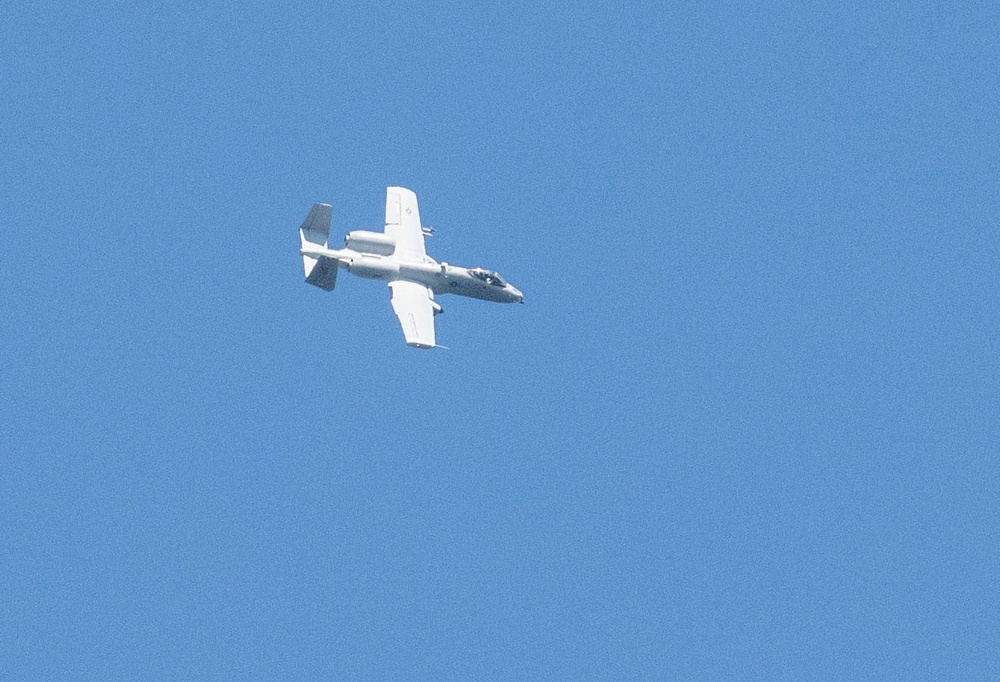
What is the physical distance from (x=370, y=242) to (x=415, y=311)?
6612 millimetres

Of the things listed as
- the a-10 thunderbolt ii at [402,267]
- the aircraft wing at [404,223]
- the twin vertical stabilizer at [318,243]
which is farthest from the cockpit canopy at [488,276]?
the twin vertical stabilizer at [318,243]

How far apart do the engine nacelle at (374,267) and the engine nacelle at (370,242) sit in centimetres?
61

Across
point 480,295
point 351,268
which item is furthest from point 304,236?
point 480,295

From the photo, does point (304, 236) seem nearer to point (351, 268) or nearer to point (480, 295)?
point (351, 268)

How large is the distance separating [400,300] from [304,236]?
812cm

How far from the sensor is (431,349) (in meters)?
143

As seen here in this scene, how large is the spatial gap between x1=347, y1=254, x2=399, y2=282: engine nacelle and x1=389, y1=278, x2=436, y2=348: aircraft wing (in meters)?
0.75

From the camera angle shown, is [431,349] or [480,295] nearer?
[431,349]

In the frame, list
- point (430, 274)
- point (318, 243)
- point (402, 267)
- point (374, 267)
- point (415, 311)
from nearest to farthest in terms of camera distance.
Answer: point (415, 311) < point (318, 243) < point (374, 267) < point (402, 267) < point (430, 274)

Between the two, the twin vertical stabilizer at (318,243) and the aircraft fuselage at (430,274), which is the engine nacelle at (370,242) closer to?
the aircraft fuselage at (430,274)

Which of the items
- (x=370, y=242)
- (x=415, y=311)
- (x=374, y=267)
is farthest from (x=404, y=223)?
(x=415, y=311)

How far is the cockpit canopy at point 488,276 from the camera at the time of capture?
15225 cm

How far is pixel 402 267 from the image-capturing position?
149 meters

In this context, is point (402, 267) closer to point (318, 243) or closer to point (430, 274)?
point (430, 274)
